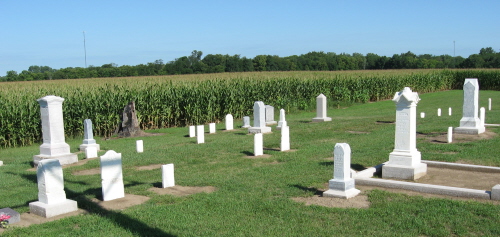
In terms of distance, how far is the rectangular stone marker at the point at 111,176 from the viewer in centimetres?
796

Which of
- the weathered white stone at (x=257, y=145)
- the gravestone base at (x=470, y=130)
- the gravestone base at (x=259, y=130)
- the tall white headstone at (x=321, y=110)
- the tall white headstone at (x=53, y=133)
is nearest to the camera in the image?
the weathered white stone at (x=257, y=145)

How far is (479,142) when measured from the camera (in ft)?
42.9

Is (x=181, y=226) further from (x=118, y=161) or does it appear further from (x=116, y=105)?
(x=116, y=105)

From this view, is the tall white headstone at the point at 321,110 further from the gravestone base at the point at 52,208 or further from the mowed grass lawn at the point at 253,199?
the gravestone base at the point at 52,208

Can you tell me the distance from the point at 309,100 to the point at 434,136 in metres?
15.8

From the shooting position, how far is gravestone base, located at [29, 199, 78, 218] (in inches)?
282

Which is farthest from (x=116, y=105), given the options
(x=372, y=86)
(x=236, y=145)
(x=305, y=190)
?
(x=372, y=86)

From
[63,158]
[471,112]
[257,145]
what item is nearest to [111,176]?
[257,145]

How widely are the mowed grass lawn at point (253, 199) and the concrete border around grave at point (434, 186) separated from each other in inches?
16.2

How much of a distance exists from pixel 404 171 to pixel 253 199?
131 inches

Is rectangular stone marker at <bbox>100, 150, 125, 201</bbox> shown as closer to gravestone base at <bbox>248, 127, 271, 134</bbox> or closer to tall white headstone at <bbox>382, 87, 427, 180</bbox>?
tall white headstone at <bbox>382, 87, 427, 180</bbox>

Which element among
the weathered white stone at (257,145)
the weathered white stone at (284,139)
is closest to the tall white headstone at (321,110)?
the weathered white stone at (284,139)

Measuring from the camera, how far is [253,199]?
302 inches

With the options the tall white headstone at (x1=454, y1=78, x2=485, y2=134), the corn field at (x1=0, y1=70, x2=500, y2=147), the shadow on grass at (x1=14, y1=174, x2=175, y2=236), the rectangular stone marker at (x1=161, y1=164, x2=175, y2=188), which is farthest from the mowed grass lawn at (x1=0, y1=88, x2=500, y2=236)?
the corn field at (x1=0, y1=70, x2=500, y2=147)
